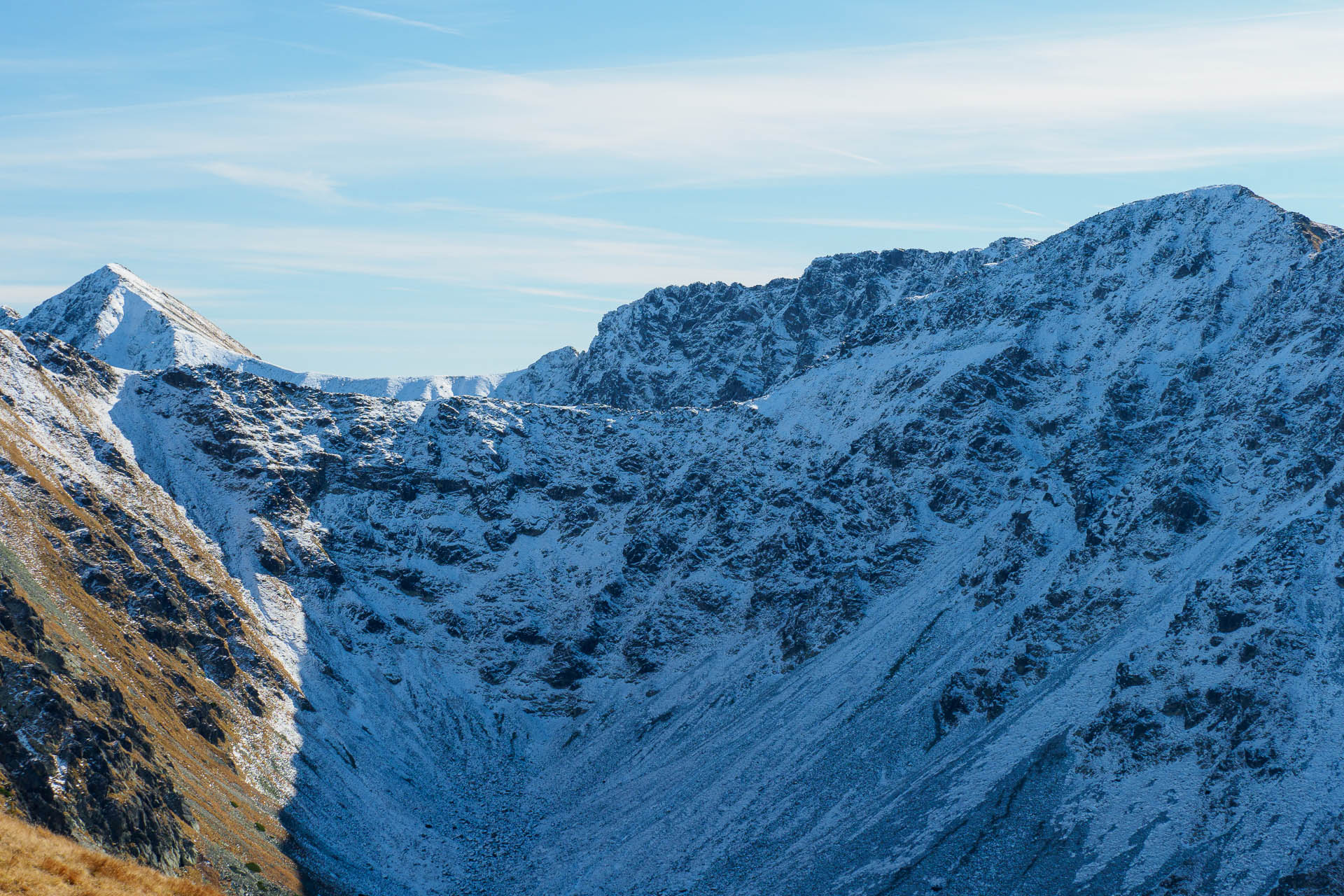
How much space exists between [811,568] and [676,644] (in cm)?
2400

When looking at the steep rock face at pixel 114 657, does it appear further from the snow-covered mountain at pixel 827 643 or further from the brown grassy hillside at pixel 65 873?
the brown grassy hillside at pixel 65 873

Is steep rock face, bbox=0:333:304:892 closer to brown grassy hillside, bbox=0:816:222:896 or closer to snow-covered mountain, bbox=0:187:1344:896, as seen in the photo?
snow-covered mountain, bbox=0:187:1344:896

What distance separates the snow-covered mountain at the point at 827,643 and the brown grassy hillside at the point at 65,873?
153ft

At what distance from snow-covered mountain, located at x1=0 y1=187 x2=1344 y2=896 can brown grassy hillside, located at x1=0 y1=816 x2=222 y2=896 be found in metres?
46.8

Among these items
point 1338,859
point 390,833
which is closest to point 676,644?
point 390,833

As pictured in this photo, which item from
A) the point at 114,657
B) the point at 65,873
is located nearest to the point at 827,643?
the point at 114,657

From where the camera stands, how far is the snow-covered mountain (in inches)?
4178

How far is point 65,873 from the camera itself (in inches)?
1131

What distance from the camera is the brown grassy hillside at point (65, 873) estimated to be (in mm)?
27578

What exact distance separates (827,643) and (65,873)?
13850 centimetres

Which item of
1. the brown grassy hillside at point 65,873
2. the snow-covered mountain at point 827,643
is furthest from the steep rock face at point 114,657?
the brown grassy hillside at point 65,873

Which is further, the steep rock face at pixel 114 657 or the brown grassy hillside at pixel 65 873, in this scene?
the steep rock face at pixel 114 657

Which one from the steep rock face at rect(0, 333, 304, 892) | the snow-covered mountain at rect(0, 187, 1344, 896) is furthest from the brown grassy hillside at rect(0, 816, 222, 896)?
the snow-covered mountain at rect(0, 187, 1344, 896)

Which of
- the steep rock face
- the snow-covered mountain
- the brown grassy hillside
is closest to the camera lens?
the brown grassy hillside
